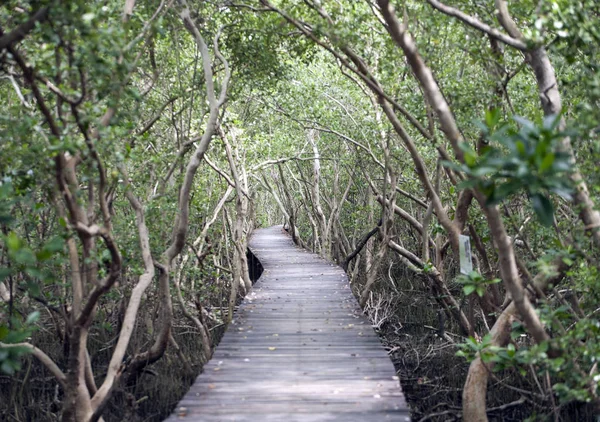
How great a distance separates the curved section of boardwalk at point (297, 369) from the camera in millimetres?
3760

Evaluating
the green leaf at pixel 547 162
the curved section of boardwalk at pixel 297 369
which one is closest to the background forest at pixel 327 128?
the green leaf at pixel 547 162

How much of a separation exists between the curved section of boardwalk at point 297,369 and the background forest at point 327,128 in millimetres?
713

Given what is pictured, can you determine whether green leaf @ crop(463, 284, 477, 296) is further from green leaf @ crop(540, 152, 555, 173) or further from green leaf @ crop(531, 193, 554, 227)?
green leaf @ crop(540, 152, 555, 173)

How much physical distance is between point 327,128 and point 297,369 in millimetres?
5586

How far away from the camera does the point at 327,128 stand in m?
9.66

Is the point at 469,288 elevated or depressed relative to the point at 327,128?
depressed

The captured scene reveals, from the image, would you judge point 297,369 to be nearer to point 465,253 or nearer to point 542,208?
point 465,253

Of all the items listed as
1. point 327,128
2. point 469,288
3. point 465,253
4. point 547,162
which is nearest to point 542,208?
point 547,162

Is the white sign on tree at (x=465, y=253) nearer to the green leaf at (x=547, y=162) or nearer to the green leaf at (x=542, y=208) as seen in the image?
the green leaf at (x=542, y=208)

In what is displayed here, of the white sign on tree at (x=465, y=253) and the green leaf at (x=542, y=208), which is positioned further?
the white sign on tree at (x=465, y=253)

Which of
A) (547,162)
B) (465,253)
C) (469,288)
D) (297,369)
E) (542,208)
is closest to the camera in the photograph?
(547,162)

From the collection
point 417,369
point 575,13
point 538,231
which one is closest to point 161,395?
point 417,369

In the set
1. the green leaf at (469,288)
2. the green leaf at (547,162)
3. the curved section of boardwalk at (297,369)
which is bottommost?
the curved section of boardwalk at (297,369)

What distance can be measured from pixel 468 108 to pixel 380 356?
2.20 metres
